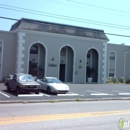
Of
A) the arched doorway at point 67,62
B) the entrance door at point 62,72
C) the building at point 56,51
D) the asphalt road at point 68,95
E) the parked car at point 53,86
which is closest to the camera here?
the asphalt road at point 68,95

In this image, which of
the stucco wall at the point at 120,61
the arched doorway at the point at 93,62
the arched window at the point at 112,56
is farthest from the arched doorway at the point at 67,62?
the arched window at the point at 112,56

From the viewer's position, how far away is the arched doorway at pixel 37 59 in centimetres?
3203

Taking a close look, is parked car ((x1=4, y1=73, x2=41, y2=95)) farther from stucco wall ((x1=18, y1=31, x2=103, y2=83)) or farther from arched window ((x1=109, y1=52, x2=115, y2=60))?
arched window ((x1=109, y1=52, x2=115, y2=60))

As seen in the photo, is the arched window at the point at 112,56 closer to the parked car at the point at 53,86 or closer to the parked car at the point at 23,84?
the parked car at the point at 53,86

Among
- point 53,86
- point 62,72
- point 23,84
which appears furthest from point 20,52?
point 23,84

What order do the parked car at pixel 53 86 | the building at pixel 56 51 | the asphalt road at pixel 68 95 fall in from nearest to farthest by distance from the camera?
the asphalt road at pixel 68 95 < the parked car at pixel 53 86 < the building at pixel 56 51

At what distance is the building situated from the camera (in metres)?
30.5

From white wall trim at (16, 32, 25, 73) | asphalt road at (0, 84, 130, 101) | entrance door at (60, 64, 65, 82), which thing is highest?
white wall trim at (16, 32, 25, 73)

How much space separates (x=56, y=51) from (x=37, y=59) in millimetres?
2914

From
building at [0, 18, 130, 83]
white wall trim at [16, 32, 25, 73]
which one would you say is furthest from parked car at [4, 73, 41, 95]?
building at [0, 18, 130, 83]

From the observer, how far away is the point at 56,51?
32.8 meters

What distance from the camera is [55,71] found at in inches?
1281

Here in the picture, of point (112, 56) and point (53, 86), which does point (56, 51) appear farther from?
point (53, 86)

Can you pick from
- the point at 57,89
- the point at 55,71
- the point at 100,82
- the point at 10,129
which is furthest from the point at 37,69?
the point at 10,129
